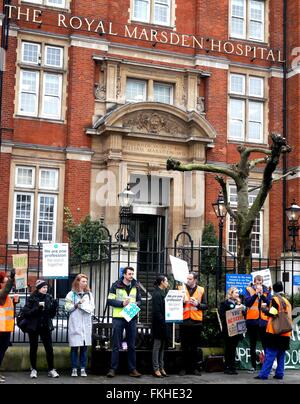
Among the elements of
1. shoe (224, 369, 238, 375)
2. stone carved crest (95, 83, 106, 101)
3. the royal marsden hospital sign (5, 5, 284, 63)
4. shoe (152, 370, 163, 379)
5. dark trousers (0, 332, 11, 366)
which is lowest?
shoe (224, 369, 238, 375)

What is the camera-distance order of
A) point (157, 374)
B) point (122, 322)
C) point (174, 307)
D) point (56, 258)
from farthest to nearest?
point (174, 307) → point (56, 258) → point (157, 374) → point (122, 322)

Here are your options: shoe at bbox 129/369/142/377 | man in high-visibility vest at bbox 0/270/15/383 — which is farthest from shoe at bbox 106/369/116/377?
man in high-visibility vest at bbox 0/270/15/383

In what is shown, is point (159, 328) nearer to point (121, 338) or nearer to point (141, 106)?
point (121, 338)

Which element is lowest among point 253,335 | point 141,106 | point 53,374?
point 53,374

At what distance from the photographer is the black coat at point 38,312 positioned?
11.7m

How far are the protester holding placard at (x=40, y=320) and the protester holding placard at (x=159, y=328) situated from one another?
180cm

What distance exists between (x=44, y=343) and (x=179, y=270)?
9.62ft

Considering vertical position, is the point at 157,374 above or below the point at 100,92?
below

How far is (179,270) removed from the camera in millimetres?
13039

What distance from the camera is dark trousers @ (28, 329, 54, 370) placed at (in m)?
11.7

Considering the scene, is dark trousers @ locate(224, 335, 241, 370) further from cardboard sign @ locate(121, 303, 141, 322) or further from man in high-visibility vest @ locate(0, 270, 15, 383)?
man in high-visibility vest @ locate(0, 270, 15, 383)

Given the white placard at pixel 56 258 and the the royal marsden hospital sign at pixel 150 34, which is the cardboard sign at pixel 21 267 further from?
the the royal marsden hospital sign at pixel 150 34

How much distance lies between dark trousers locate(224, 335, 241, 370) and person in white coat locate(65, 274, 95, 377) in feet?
9.23

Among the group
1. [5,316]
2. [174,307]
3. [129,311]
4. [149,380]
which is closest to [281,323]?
[174,307]
